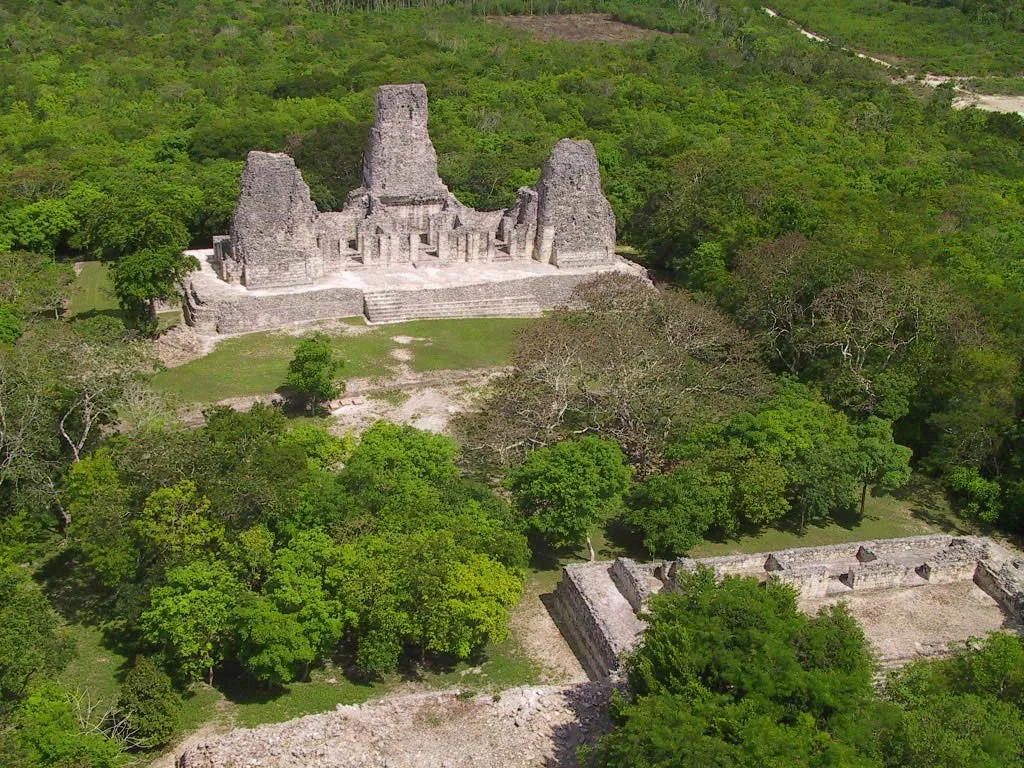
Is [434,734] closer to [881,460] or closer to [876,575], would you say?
[876,575]

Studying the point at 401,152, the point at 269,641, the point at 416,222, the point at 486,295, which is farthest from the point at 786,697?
the point at 401,152

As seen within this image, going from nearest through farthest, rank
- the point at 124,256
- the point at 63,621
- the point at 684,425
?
the point at 63,621 < the point at 684,425 < the point at 124,256

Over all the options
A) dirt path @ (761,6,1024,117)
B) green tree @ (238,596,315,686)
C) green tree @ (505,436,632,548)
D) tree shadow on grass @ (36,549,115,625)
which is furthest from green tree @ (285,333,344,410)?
dirt path @ (761,6,1024,117)

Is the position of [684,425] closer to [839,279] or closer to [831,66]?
[839,279]

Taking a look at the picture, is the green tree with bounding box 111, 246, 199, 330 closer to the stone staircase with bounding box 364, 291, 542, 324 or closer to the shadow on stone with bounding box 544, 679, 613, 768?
the stone staircase with bounding box 364, 291, 542, 324

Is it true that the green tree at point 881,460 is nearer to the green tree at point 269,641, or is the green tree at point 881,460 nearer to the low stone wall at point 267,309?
the green tree at point 269,641

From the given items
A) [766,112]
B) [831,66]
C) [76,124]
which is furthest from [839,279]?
[831,66]
